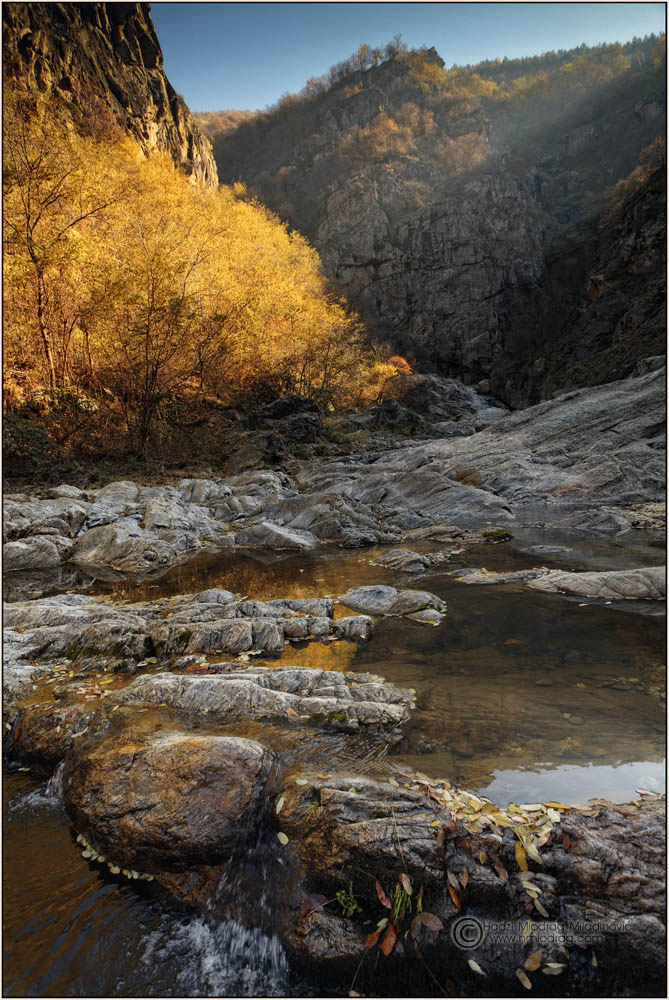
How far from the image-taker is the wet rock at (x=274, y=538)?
39.1ft

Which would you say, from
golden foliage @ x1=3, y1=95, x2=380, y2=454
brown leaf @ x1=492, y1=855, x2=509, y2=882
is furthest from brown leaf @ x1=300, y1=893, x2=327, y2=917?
golden foliage @ x1=3, y1=95, x2=380, y2=454

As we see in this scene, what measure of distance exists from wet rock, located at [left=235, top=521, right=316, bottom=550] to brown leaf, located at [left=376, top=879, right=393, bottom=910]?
930 centimetres

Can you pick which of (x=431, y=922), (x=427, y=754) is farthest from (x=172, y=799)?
(x=427, y=754)

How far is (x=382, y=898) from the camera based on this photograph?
257 centimetres

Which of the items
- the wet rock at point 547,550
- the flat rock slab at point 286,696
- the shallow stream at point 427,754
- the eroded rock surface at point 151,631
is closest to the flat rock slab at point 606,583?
the shallow stream at point 427,754

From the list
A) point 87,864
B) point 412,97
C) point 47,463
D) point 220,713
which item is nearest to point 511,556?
point 220,713

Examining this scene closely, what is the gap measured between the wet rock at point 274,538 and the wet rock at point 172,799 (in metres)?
8.47

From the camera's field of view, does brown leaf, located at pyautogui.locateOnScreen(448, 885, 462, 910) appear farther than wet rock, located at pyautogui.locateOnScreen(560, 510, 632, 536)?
No

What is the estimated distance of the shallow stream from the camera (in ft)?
8.29

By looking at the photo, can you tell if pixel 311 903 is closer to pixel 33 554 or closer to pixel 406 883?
pixel 406 883

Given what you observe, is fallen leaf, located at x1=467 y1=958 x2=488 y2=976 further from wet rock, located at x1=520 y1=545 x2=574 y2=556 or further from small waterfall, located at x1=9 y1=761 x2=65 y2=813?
wet rock, located at x1=520 y1=545 x2=574 y2=556

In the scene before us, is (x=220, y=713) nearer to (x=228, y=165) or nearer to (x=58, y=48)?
(x=58, y=48)

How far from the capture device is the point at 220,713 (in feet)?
13.6

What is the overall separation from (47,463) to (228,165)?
86.3m
